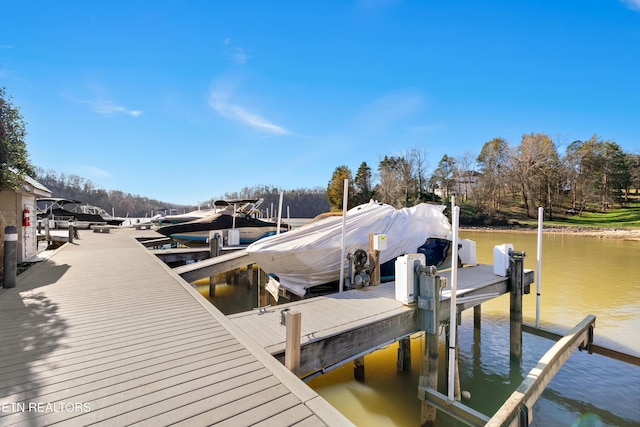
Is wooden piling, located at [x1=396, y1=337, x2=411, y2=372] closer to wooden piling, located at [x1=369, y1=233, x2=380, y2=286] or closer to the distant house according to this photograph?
wooden piling, located at [x1=369, y1=233, x2=380, y2=286]

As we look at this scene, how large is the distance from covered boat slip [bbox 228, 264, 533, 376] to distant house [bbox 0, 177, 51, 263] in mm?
7676

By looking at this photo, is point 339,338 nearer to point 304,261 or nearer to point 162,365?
point 162,365

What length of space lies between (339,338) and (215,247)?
836 centimetres

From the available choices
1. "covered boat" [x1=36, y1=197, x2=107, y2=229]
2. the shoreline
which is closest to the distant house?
"covered boat" [x1=36, y1=197, x2=107, y2=229]

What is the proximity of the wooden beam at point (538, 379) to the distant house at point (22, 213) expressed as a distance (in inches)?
428

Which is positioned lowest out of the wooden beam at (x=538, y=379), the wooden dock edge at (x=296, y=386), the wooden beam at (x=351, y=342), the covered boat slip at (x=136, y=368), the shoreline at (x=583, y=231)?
the shoreline at (x=583, y=231)

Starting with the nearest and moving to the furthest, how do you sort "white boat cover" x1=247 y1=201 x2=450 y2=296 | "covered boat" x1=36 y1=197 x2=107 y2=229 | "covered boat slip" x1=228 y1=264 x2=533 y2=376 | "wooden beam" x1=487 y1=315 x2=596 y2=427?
"wooden beam" x1=487 y1=315 x2=596 y2=427 < "covered boat slip" x1=228 y1=264 x2=533 y2=376 < "white boat cover" x1=247 y1=201 x2=450 y2=296 < "covered boat" x1=36 y1=197 x2=107 y2=229

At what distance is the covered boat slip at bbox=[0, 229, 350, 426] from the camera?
221cm

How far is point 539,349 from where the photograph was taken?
745cm

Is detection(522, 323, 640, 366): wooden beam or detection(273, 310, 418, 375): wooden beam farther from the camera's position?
detection(522, 323, 640, 366): wooden beam

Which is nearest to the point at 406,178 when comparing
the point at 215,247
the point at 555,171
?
the point at 555,171

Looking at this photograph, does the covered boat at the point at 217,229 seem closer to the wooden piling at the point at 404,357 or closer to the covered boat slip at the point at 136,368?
the wooden piling at the point at 404,357

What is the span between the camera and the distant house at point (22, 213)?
8.20m

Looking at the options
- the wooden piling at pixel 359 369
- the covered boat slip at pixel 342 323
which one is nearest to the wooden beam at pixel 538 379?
the covered boat slip at pixel 342 323
